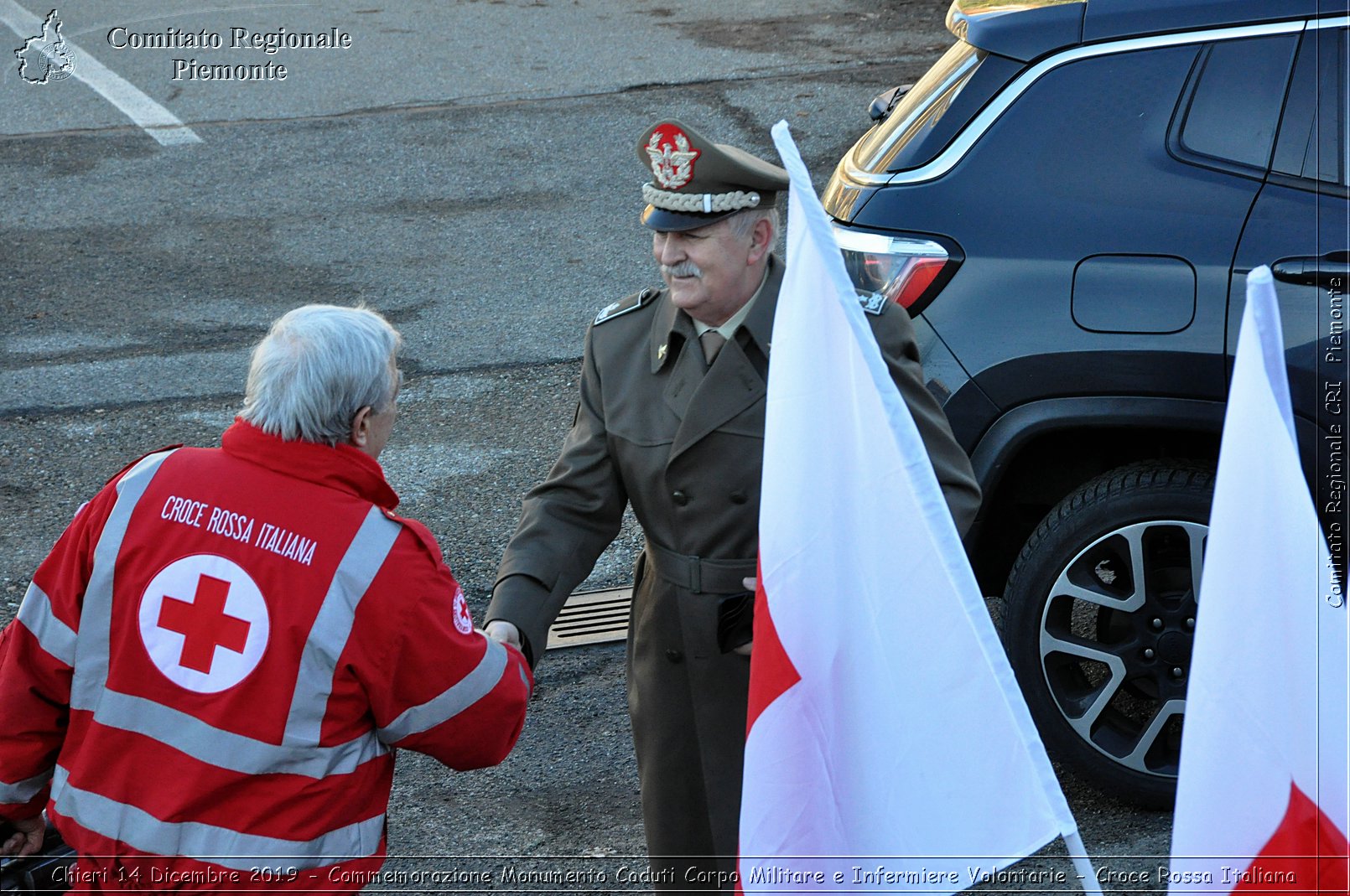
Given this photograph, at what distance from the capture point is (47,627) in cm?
256

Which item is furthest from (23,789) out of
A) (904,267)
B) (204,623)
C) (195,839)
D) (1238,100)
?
(1238,100)

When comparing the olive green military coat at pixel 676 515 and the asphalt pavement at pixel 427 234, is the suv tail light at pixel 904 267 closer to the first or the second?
the olive green military coat at pixel 676 515

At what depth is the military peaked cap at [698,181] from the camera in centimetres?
296

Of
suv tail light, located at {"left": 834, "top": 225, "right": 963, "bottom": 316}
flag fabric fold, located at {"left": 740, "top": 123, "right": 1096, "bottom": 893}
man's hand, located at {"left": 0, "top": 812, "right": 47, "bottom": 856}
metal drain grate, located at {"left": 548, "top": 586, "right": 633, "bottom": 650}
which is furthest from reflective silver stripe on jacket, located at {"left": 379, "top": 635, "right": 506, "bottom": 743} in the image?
metal drain grate, located at {"left": 548, "top": 586, "right": 633, "bottom": 650}

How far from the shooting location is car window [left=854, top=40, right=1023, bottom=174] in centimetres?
410

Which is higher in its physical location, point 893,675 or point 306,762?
point 893,675

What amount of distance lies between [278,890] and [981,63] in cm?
288

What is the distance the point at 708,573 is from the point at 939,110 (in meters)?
1.77

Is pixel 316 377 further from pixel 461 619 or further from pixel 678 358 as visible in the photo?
pixel 678 358

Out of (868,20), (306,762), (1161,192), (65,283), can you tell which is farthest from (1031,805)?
(868,20)

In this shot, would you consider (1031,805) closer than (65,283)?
Yes

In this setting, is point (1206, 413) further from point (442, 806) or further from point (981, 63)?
point (442, 806)

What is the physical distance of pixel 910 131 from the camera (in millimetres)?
4238

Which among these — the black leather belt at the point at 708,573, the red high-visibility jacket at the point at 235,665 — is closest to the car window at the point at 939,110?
the black leather belt at the point at 708,573
